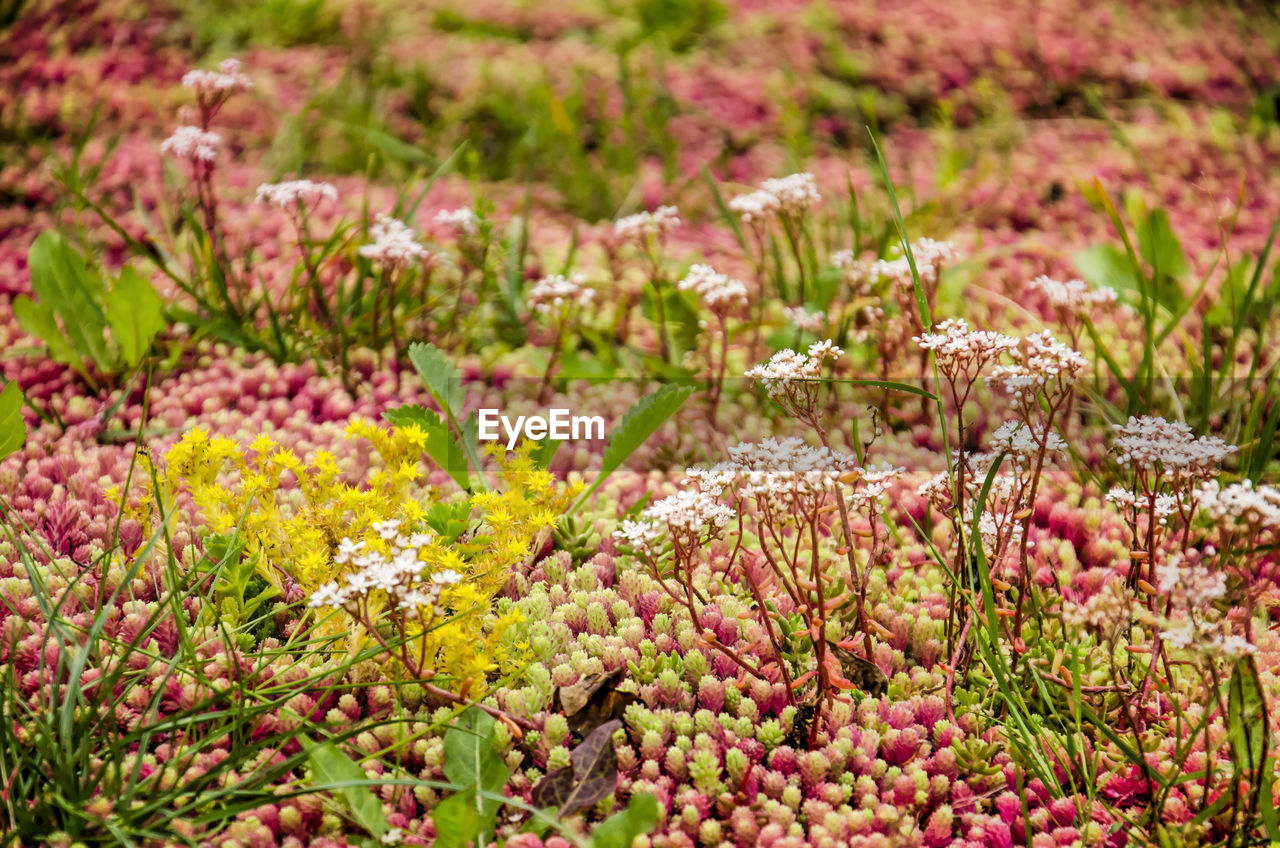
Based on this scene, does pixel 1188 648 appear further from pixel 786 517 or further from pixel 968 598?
pixel 786 517

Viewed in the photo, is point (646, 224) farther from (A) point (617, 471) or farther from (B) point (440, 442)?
(B) point (440, 442)

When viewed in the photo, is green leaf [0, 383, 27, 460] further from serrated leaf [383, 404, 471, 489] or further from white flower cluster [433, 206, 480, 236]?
white flower cluster [433, 206, 480, 236]

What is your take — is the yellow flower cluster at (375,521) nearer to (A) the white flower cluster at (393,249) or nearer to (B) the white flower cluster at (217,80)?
(A) the white flower cluster at (393,249)

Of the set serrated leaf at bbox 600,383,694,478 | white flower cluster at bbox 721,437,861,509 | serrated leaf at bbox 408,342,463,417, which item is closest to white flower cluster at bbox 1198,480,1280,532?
white flower cluster at bbox 721,437,861,509

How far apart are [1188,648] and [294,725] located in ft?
6.81

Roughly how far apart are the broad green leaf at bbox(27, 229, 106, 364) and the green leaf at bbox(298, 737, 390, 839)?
7.93 feet

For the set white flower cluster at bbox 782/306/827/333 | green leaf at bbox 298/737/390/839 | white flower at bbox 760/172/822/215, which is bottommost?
green leaf at bbox 298/737/390/839

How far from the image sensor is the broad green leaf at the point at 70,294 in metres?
3.65

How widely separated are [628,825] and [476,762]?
1.32 ft

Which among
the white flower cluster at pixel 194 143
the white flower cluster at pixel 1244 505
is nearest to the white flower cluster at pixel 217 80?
the white flower cluster at pixel 194 143

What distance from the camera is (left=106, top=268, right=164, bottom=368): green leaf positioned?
11.6 feet

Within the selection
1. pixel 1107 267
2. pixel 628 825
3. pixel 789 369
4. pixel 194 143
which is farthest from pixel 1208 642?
pixel 194 143

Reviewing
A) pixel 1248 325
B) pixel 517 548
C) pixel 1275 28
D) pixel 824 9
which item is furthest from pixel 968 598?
pixel 1275 28

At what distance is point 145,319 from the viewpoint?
11.8ft
